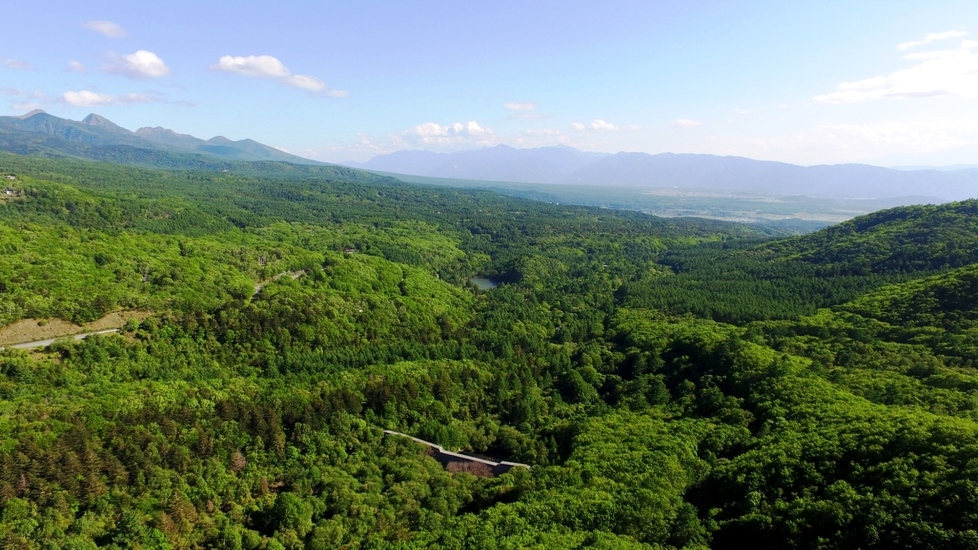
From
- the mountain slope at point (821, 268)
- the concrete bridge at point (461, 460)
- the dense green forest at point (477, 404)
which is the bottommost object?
the concrete bridge at point (461, 460)

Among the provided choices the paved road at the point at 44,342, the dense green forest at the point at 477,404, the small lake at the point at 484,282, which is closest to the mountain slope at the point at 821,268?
the dense green forest at the point at 477,404

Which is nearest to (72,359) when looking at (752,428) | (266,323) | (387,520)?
(266,323)

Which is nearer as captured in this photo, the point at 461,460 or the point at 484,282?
the point at 461,460

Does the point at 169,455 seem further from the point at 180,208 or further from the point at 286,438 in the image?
the point at 180,208

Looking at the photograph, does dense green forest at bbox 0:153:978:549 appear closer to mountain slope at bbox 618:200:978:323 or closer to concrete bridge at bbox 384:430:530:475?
mountain slope at bbox 618:200:978:323

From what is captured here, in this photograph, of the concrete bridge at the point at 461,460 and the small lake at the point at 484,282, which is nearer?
the concrete bridge at the point at 461,460

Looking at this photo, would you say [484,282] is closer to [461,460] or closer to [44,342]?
[461,460]

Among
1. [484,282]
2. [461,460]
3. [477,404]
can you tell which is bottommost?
[461,460]

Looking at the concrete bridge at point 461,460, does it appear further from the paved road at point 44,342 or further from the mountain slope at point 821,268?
the mountain slope at point 821,268

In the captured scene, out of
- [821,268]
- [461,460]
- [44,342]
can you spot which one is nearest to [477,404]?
[461,460]
